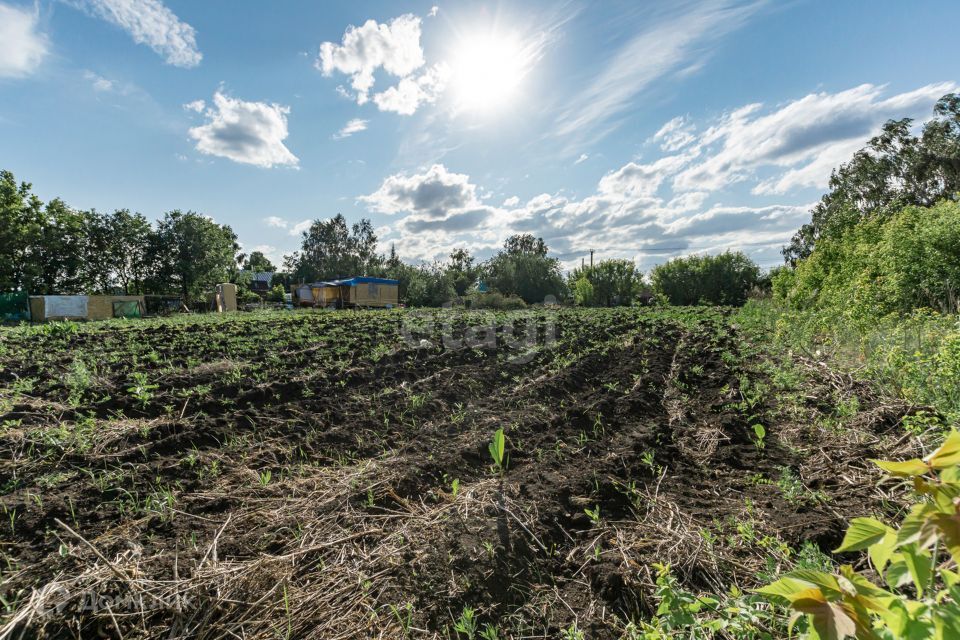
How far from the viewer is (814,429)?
3.51 meters

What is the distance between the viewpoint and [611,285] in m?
29.4

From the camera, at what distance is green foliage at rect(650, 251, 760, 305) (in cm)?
2750

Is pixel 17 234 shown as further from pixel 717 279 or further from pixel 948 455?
pixel 717 279

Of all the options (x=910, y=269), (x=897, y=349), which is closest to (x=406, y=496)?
(x=897, y=349)

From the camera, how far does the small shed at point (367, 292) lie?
2972 centimetres

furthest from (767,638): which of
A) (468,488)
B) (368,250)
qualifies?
(368,250)

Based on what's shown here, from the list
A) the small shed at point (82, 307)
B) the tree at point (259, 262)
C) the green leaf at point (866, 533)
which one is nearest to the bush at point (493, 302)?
the small shed at point (82, 307)

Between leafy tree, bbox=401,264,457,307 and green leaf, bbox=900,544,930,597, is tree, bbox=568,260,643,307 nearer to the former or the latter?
leafy tree, bbox=401,264,457,307

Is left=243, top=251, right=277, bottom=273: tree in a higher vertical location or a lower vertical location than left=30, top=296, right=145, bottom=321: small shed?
higher

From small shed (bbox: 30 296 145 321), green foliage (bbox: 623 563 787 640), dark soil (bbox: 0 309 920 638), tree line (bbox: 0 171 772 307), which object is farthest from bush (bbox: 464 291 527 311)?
green foliage (bbox: 623 563 787 640)

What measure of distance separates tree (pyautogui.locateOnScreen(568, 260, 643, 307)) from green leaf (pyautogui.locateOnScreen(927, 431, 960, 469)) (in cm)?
2946

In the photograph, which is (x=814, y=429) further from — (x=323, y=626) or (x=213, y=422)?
(x=213, y=422)

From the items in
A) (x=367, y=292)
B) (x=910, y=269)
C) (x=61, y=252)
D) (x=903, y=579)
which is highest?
(x=61, y=252)

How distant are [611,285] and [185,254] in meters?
30.9
